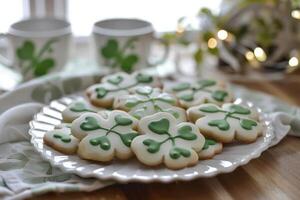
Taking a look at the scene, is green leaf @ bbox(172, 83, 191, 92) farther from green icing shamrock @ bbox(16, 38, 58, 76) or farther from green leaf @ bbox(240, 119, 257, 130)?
green icing shamrock @ bbox(16, 38, 58, 76)

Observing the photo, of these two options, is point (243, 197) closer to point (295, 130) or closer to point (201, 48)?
point (295, 130)


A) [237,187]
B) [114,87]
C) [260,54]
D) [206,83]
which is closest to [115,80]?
[114,87]

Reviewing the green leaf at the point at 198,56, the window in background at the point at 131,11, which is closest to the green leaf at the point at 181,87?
the green leaf at the point at 198,56

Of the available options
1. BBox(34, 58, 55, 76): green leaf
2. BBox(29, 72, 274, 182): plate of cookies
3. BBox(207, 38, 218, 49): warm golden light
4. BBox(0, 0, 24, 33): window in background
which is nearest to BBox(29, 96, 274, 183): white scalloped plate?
BBox(29, 72, 274, 182): plate of cookies

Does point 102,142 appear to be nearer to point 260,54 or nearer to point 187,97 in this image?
point 187,97

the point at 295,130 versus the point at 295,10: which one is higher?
the point at 295,10

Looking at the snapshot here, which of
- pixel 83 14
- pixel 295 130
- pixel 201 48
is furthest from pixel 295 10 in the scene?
pixel 83 14
